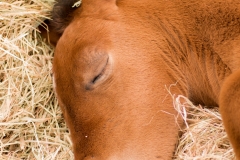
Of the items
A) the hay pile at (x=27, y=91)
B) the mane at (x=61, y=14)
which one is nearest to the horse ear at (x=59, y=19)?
the mane at (x=61, y=14)

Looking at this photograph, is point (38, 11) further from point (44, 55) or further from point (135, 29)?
point (135, 29)

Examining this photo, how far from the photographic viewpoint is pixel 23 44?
2.64 m

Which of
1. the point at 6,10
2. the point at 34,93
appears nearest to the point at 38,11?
the point at 6,10

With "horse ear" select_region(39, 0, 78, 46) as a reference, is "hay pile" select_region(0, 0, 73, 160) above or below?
below

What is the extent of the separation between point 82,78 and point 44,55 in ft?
2.50

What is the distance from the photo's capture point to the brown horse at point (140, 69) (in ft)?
6.33

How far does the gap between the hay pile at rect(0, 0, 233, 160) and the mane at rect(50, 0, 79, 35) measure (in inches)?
7.8

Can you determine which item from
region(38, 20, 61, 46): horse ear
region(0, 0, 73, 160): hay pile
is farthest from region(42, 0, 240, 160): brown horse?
region(0, 0, 73, 160): hay pile

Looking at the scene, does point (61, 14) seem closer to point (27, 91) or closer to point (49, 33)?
point (49, 33)

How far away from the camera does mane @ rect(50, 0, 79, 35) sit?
226 cm

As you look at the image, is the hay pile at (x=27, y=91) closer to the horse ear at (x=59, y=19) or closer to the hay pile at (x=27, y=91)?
the hay pile at (x=27, y=91)

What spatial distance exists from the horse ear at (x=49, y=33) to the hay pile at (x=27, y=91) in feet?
0.18

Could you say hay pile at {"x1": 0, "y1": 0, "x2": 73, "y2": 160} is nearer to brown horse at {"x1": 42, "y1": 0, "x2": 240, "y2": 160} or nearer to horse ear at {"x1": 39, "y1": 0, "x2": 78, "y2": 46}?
horse ear at {"x1": 39, "y1": 0, "x2": 78, "y2": 46}

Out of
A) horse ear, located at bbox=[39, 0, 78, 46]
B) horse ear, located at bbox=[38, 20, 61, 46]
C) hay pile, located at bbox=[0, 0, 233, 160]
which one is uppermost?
A: horse ear, located at bbox=[39, 0, 78, 46]
